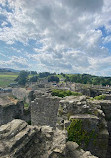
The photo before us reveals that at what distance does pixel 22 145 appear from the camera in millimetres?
3643

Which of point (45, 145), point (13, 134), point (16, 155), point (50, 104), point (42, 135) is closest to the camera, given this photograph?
point (16, 155)

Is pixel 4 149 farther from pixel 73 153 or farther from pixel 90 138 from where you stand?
pixel 90 138

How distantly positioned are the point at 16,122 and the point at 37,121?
9395mm

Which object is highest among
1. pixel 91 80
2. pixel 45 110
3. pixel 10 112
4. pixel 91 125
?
pixel 91 80

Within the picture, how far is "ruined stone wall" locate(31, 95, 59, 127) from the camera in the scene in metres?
12.4

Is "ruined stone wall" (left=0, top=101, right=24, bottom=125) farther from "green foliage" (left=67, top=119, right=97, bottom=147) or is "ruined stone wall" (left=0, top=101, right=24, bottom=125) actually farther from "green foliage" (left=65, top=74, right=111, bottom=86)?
"green foliage" (left=65, top=74, right=111, bottom=86)

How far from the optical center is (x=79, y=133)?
230 inches

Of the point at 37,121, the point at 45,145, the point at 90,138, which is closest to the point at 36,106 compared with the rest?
the point at 37,121

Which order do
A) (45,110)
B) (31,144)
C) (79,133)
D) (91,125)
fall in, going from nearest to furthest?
(31,144) → (79,133) → (91,125) → (45,110)

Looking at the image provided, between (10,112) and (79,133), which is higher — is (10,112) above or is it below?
below

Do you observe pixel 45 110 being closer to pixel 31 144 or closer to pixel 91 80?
pixel 31 144

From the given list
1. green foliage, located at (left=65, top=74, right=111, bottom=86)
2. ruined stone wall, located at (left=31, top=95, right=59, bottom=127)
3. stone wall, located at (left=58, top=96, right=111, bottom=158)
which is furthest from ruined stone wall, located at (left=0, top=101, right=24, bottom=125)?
green foliage, located at (left=65, top=74, right=111, bottom=86)

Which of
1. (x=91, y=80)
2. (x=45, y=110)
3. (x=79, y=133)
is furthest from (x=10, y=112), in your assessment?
(x=91, y=80)

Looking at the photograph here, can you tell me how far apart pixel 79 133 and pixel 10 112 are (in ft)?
43.3
